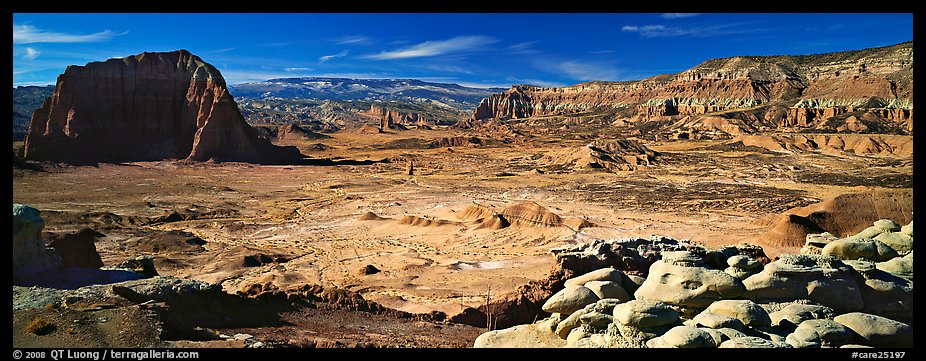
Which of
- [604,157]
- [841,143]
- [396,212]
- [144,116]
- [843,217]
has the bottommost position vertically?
[396,212]

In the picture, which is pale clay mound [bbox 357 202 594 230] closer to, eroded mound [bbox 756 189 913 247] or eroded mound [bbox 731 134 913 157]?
eroded mound [bbox 756 189 913 247]

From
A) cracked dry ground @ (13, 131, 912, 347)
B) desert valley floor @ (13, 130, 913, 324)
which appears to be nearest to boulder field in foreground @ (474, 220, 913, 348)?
cracked dry ground @ (13, 131, 912, 347)

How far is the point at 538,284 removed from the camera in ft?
56.4

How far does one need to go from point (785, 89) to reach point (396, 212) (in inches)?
4711

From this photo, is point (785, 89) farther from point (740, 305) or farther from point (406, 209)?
point (740, 305)

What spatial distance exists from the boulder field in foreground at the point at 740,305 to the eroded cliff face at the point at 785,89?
9568 cm

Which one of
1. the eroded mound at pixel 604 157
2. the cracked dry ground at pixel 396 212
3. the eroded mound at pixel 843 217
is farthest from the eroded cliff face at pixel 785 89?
the eroded mound at pixel 843 217

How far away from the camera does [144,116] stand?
66.8m

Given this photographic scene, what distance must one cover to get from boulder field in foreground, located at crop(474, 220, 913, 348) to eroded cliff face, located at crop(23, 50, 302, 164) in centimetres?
6313

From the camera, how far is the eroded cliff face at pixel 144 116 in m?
60.8

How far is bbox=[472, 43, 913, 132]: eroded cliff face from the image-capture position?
4060 inches

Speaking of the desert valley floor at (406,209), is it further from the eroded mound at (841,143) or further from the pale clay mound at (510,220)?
the eroded mound at (841,143)

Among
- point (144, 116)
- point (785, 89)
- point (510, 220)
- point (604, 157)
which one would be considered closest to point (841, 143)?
point (604, 157)
